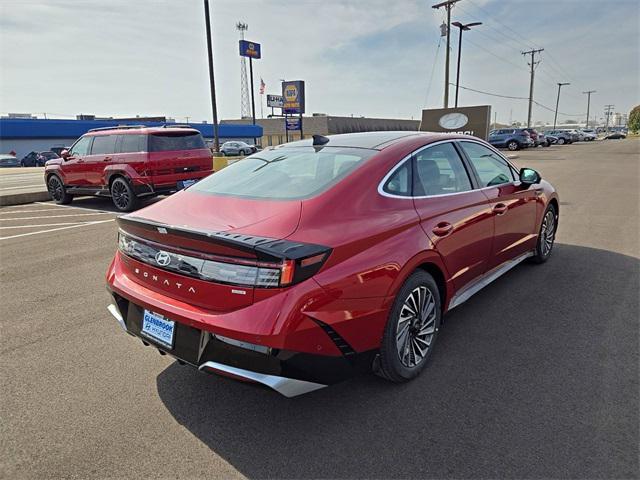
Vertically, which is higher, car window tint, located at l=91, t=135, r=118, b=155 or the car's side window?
car window tint, located at l=91, t=135, r=118, b=155

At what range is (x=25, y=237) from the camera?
24.4 ft

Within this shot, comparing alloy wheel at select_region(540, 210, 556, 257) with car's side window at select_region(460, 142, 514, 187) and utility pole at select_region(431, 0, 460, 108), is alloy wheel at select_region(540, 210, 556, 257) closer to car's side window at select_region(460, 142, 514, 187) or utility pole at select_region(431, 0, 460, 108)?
car's side window at select_region(460, 142, 514, 187)

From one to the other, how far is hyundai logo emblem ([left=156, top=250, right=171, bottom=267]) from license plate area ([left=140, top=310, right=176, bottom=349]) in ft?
0.99

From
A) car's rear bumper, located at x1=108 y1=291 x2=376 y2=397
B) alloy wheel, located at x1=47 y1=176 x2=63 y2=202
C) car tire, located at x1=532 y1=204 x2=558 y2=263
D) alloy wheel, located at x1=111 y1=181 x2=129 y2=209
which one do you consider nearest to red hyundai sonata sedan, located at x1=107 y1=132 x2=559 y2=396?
car's rear bumper, located at x1=108 y1=291 x2=376 y2=397

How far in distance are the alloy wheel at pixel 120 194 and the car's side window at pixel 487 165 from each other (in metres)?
8.22

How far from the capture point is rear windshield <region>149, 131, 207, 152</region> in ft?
31.8

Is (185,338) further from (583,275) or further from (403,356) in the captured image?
(583,275)

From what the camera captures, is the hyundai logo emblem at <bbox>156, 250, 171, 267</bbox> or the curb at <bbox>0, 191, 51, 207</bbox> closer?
the hyundai logo emblem at <bbox>156, 250, 171, 267</bbox>

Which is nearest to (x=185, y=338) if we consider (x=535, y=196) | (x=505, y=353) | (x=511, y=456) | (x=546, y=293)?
(x=511, y=456)

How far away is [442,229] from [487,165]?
139 centimetres

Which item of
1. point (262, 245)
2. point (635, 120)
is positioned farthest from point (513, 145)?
point (635, 120)

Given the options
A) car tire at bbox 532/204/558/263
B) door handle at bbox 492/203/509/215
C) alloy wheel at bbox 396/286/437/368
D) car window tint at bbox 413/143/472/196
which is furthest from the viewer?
car tire at bbox 532/204/558/263

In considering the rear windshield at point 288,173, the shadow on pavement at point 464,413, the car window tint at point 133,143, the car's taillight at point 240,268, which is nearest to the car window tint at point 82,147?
the car window tint at point 133,143

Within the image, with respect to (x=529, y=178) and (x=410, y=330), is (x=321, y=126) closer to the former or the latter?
(x=529, y=178)
